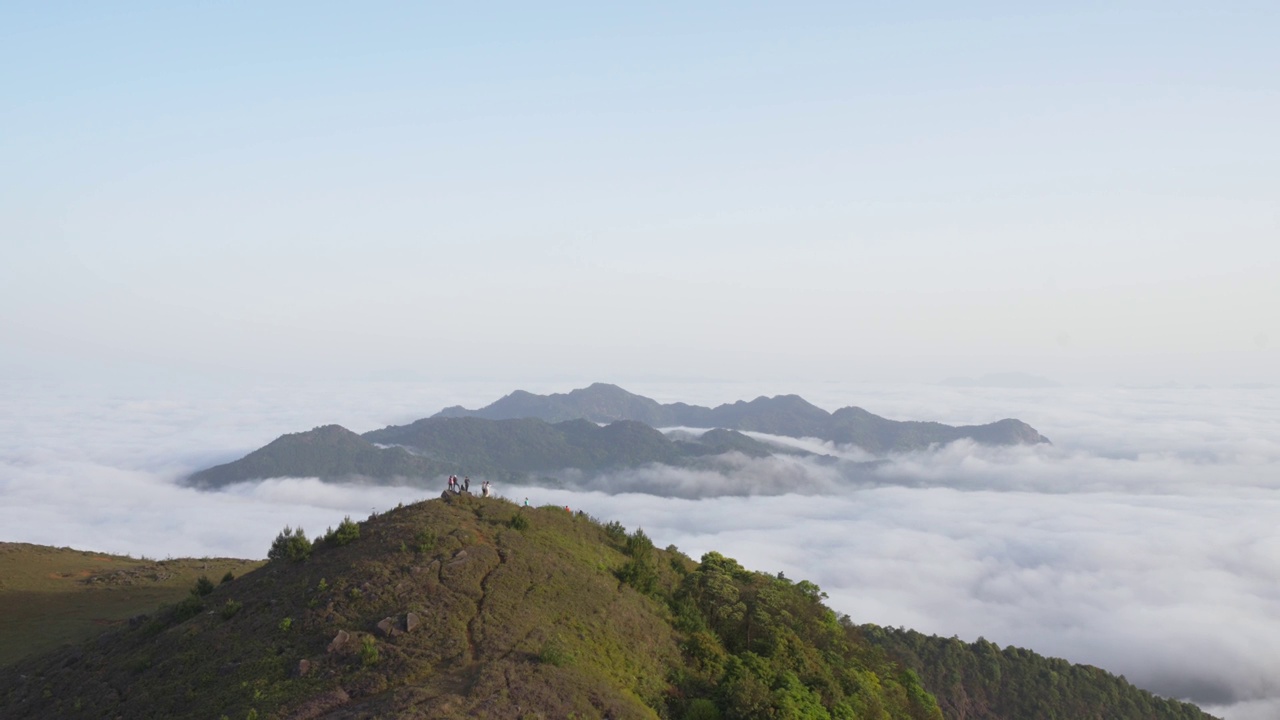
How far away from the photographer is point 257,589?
31672 millimetres

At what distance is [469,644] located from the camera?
25.0 meters

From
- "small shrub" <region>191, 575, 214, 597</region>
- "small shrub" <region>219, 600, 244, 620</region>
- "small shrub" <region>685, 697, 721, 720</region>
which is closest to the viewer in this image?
"small shrub" <region>685, 697, 721, 720</region>

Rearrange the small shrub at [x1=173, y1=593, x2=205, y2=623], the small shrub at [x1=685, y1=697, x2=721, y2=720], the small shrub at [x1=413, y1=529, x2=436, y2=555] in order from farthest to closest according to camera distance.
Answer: the small shrub at [x1=173, y1=593, x2=205, y2=623] < the small shrub at [x1=413, y1=529, x2=436, y2=555] < the small shrub at [x1=685, y1=697, x2=721, y2=720]

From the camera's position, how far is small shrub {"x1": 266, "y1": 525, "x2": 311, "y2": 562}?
33.6 metres

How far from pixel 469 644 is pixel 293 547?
526 inches

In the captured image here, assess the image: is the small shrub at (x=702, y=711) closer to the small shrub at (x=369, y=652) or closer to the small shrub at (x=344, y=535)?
the small shrub at (x=369, y=652)

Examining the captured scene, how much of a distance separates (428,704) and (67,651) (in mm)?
23931

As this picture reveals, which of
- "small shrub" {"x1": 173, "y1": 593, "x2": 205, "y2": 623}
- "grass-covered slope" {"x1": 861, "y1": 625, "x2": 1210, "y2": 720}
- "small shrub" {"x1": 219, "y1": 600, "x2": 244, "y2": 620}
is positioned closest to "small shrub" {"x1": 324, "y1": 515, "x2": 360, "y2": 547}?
"small shrub" {"x1": 219, "y1": 600, "x2": 244, "y2": 620}

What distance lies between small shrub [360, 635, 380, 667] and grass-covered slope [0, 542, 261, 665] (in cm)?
2602

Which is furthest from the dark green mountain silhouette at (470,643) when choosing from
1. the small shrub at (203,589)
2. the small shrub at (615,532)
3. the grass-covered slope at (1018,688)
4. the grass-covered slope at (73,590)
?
the grass-covered slope at (1018,688)

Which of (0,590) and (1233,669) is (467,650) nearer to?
(0,590)

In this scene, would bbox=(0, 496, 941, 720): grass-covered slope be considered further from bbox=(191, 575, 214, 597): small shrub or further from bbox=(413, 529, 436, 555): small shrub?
bbox=(191, 575, 214, 597): small shrub

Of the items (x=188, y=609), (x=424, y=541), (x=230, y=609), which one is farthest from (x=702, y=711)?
(x=188, y=609)

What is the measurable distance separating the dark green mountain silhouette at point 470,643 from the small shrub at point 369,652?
0.26 ft
